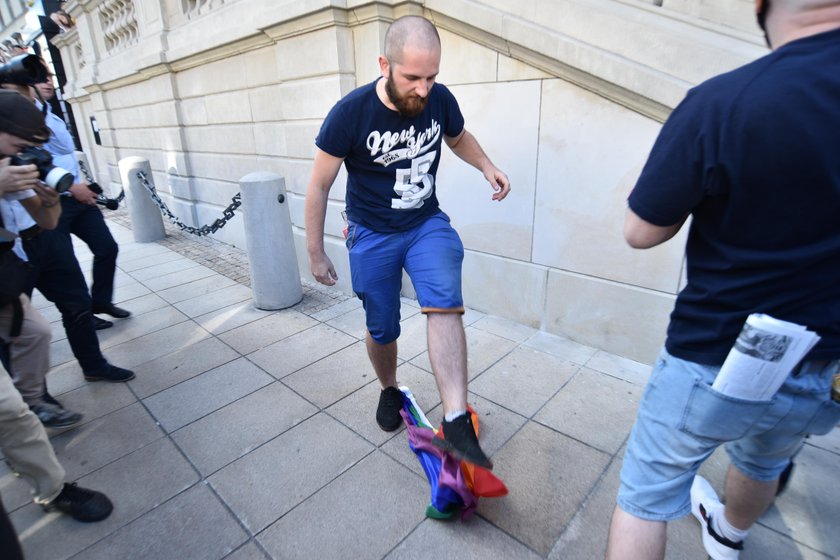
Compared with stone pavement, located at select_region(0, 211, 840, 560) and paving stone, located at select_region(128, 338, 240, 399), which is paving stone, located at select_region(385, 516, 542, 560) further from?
paving stone, located at select_region(128, 338, 240, 399)

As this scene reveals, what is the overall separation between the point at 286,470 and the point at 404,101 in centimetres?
195

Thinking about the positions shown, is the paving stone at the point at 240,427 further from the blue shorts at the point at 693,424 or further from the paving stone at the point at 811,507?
the paving stone at the point at 811,507

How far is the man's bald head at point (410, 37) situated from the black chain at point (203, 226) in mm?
2930

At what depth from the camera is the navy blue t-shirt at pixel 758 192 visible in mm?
989

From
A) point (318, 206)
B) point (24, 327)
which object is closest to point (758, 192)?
point (318, 206)

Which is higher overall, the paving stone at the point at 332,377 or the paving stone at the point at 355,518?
A: the paving stone at the point at 355,518

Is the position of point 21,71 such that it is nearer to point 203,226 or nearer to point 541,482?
point 203,226

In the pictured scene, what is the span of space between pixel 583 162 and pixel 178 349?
3487mm

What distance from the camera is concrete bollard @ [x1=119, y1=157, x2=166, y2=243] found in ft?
23.2

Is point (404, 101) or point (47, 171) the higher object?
point (404, 101)

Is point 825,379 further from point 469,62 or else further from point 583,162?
point 469,62

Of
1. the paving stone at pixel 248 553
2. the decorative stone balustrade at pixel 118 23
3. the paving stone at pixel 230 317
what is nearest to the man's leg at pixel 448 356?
the paving stone at pixel 248 553

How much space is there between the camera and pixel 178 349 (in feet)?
12.6

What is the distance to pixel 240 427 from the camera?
2.79 meters
